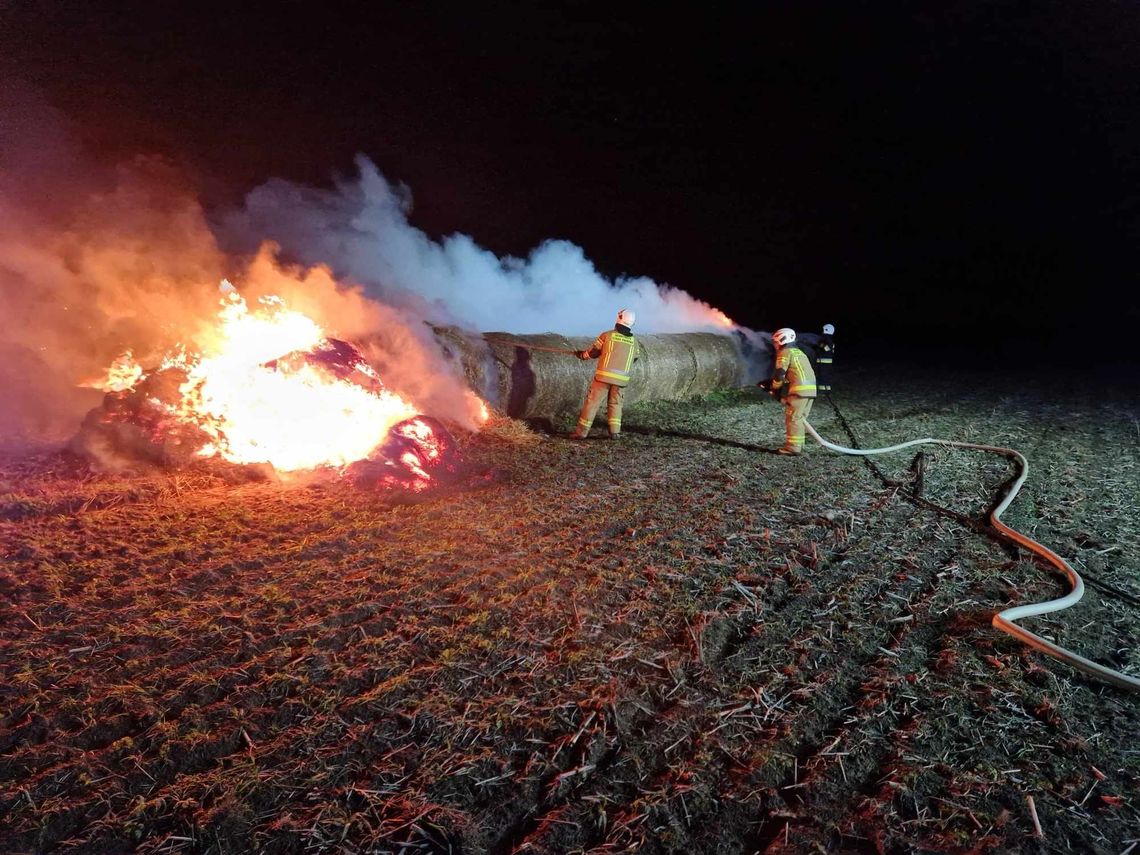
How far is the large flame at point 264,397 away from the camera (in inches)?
242

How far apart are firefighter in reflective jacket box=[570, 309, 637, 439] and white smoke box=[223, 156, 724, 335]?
228 centimetres

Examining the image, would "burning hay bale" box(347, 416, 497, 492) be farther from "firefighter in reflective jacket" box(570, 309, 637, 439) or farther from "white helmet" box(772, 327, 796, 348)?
"white helmet" box(772, 327, 796, 348)

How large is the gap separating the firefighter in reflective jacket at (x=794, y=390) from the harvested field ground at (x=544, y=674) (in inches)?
85.4

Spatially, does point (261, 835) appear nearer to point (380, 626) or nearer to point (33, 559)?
point (380, 626)

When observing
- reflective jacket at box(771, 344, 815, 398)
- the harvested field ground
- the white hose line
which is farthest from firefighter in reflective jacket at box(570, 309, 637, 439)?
the white hose line

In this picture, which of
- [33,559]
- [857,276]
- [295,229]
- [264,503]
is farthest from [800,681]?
[857,276]

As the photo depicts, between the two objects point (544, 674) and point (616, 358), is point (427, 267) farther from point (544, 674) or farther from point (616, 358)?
point (544, 674)

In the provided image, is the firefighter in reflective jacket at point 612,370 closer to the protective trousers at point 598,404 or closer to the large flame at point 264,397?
the protective trousers at point 598,404

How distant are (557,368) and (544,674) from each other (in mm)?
6164

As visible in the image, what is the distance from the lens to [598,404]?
8.26 m

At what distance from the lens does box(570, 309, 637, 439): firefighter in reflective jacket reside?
8078 mm

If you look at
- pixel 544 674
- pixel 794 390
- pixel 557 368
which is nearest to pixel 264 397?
pixel 557 368

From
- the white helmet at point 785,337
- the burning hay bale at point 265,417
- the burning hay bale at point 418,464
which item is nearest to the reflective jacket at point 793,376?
the white helmet at point 785,337

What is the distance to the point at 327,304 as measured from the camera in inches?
272
